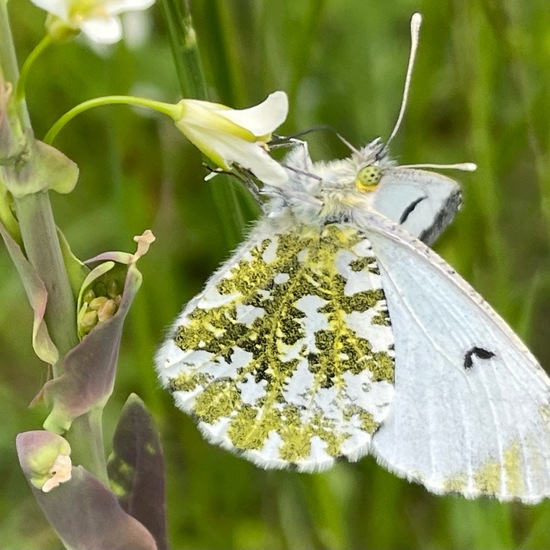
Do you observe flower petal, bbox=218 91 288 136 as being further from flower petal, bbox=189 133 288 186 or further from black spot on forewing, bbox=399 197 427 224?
black spot on forewing, bbox=399 197 427 224

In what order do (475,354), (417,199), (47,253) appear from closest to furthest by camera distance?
(47,253)
(475,354)
(417,199)

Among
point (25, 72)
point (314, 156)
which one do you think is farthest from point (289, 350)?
point (25, 72)

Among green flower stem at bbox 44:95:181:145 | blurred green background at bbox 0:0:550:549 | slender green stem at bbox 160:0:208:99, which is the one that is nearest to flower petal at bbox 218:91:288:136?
green flower stem at bbox 44:95:181:145

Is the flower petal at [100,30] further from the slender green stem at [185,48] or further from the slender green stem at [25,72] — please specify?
the slender green stem at [185,48]

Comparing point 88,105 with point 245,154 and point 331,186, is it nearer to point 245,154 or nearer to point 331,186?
point 245,154

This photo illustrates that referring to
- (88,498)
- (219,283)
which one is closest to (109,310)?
(88,498)

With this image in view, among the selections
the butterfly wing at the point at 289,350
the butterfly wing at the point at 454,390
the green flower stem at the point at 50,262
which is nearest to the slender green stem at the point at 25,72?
the green flower stem at the point at 50,262
